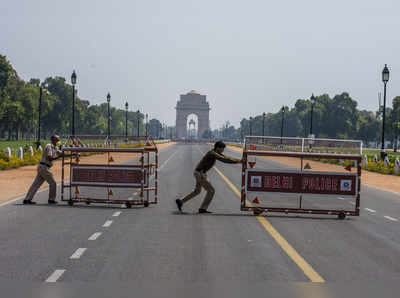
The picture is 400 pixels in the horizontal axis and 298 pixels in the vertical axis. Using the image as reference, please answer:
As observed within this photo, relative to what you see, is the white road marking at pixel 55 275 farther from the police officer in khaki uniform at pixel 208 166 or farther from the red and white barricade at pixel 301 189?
the red and white barricade at pixel 301 189

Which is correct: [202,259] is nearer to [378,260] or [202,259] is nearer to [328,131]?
[378,260]

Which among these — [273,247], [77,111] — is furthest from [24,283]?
[77,111]

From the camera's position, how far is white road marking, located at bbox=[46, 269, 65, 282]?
7.13 m

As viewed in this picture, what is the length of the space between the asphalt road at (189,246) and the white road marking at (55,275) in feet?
0.08

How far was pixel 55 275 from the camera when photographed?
290 inches

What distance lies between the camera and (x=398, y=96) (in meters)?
101

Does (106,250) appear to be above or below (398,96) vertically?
below

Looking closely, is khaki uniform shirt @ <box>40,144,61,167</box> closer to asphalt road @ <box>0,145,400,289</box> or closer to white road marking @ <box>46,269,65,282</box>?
asphalt road @ <box>0,145,400,289</box>

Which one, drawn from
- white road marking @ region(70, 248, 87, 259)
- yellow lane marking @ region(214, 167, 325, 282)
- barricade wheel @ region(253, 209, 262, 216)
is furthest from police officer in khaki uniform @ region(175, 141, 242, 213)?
white road marking @ region(70, 248, 87, 259)

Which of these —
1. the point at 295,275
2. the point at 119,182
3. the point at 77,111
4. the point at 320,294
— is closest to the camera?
the point at 320,294

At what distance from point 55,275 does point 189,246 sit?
2758 millimetres

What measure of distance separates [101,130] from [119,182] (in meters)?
146

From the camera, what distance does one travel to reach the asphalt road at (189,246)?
753 centimetres

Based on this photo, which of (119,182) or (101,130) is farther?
(101,130)
